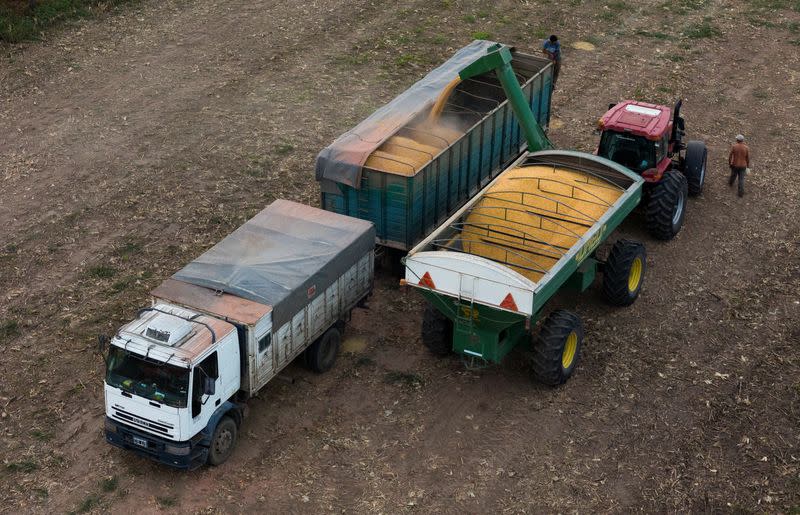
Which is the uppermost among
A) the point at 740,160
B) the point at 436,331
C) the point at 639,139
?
the point at 639,139

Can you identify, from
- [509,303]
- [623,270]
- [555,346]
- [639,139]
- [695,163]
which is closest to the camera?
[509,303]

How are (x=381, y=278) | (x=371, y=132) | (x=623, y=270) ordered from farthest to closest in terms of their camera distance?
(x=381, y=278) → (x=371, y=132) → (x=623, y=270)

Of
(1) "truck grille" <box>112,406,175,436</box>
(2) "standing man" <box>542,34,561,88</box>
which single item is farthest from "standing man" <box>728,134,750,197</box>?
(1) "truck grille" <box>112,406,175,436</box>

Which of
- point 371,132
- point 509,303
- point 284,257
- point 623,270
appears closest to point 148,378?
point 284,257

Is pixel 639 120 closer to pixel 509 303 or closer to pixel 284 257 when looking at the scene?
pixel 509 303

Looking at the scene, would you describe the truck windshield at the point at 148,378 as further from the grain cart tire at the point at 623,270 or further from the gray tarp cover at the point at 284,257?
the grain cart tire at the point at 623,270

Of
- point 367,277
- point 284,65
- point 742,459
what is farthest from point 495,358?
point 284,65

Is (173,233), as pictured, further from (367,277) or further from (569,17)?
(569,17)
